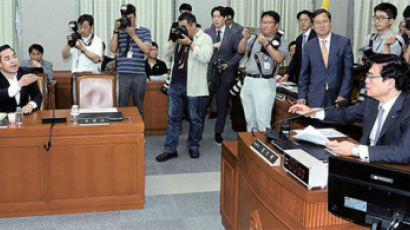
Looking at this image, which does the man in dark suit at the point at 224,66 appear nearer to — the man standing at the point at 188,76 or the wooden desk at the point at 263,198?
the man standing at the point at 188,76

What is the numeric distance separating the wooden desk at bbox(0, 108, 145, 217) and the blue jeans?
3.93 ft

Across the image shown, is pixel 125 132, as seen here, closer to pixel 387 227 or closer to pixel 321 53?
pixel 321 53

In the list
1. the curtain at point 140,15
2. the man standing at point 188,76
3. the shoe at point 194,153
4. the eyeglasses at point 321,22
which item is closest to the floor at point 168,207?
the shoe at point 194,153

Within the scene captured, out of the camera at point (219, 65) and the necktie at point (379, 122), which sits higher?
the camera at point (219, 65)

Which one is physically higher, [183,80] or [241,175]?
[183,80]

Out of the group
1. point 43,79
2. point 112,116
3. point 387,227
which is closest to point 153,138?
point 43,79

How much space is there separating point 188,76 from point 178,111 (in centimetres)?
39

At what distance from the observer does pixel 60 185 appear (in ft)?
10.6

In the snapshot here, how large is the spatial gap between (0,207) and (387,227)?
2.71 metres

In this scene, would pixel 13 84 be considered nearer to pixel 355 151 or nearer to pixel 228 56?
pixel 228 56

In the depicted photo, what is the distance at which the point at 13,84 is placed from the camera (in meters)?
3.59

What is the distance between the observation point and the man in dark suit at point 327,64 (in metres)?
3.70

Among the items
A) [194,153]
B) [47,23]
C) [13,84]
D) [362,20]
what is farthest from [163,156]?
[362,20]

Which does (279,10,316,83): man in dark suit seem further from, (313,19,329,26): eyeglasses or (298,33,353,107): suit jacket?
(313,19,329,26): eyeglasses
